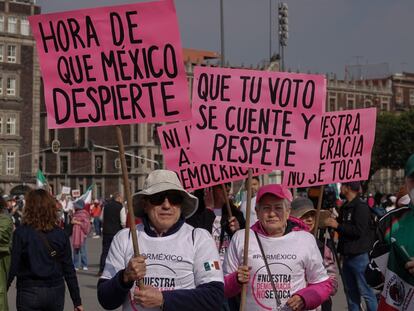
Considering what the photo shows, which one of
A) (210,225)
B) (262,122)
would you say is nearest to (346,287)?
(210,225)

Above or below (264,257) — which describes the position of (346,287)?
below

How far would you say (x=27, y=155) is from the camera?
236ft

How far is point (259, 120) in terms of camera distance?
6.04 m

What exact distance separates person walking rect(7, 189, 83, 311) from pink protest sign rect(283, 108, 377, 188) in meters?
2.45

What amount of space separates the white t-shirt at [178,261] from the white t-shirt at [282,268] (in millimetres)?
1003

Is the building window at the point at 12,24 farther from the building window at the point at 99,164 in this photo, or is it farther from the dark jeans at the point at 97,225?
the dark jeans at the point at 97,225

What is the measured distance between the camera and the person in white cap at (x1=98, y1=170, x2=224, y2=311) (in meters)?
4.37

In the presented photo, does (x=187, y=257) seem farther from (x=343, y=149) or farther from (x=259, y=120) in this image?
(x=343, y=149)

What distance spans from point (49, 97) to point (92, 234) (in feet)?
113

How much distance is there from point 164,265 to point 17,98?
69965 millimetres

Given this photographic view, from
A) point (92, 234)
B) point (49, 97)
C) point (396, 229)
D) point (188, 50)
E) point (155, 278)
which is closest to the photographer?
point (396, 229)

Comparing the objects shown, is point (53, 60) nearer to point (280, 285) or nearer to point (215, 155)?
point (215, 155)

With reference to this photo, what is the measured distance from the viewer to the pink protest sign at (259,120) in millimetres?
5984

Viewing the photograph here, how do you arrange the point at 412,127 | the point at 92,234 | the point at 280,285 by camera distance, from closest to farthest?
the point at 280,285 → the point at 92,234 → the point at 412,127
